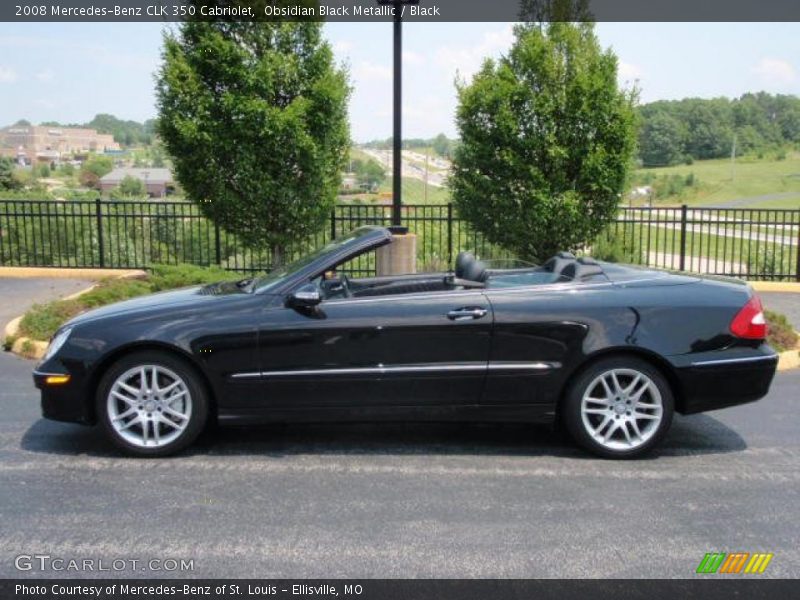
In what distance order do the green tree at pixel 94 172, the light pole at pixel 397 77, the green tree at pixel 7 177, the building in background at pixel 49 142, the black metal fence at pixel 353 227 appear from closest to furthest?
the light pole at pixel 397 77 → the black metal fence at pixel 353 227 → the green tree at pixel 7 177 → the green tree at pixel 94 172 → the building in background at pixel 49 142

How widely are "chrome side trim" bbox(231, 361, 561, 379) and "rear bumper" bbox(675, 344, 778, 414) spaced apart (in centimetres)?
84

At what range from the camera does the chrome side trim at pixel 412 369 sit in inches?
190

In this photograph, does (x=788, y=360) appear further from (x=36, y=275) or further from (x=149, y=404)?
(x=36, y=275)

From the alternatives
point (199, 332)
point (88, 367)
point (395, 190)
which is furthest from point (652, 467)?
point (395, 190)

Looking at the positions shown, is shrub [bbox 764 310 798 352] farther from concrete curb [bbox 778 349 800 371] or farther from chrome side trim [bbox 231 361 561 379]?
chrome side trim [bbox 231 361 561 379]

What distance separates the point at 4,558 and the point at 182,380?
1.52 metres

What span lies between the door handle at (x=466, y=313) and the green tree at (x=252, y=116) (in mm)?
6336

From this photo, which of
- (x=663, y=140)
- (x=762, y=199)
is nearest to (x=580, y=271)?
(x=663, y=140)

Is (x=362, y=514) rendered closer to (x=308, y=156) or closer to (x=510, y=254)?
(x=308, y=156)

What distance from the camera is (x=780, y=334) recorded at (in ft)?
Result: 26.6

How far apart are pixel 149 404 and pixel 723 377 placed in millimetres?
3571

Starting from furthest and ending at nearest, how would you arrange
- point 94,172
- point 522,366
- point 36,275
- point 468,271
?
point 94,172 → point 36,275 → point 468,271 → point 522,366

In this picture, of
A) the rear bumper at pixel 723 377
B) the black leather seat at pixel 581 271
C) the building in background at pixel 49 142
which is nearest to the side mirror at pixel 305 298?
the black leather seat at pixel 581 271

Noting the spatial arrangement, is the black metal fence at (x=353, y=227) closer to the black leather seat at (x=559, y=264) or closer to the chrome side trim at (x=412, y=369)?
the black leather seat at (x=559, y=264)
